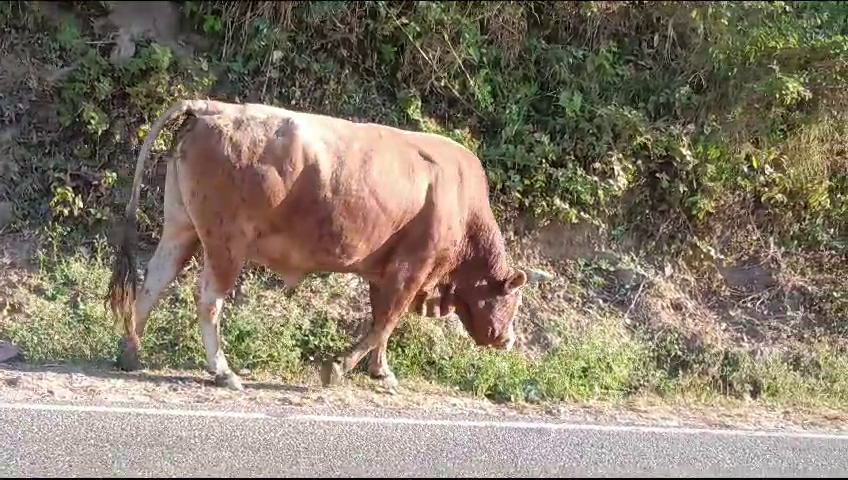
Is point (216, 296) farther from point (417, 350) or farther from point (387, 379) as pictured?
point (417, 350)

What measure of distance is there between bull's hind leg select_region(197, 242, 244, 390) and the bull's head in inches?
57.8

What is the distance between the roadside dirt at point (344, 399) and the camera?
17.2 feet

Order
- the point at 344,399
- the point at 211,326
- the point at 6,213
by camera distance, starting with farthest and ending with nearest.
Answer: the point at 6,213
the point at 211,326
the point at 344,399

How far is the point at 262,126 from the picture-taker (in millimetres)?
5586

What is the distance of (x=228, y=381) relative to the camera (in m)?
5.64

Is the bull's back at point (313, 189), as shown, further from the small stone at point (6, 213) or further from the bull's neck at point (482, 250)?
the small stone at point (6, 213)

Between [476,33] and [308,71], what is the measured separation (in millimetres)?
1728

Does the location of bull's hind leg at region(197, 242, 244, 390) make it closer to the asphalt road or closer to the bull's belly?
the bull's belly

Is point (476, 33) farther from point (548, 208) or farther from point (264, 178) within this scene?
point (264, 178)

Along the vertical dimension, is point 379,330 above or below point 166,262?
below

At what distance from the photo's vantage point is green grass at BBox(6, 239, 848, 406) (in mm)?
6176

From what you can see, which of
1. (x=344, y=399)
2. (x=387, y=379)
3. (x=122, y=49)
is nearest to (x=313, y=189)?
(x=344, y=399)

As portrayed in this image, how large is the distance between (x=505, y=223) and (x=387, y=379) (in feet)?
8.14

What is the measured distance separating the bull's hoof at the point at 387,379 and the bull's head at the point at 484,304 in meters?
0.57
